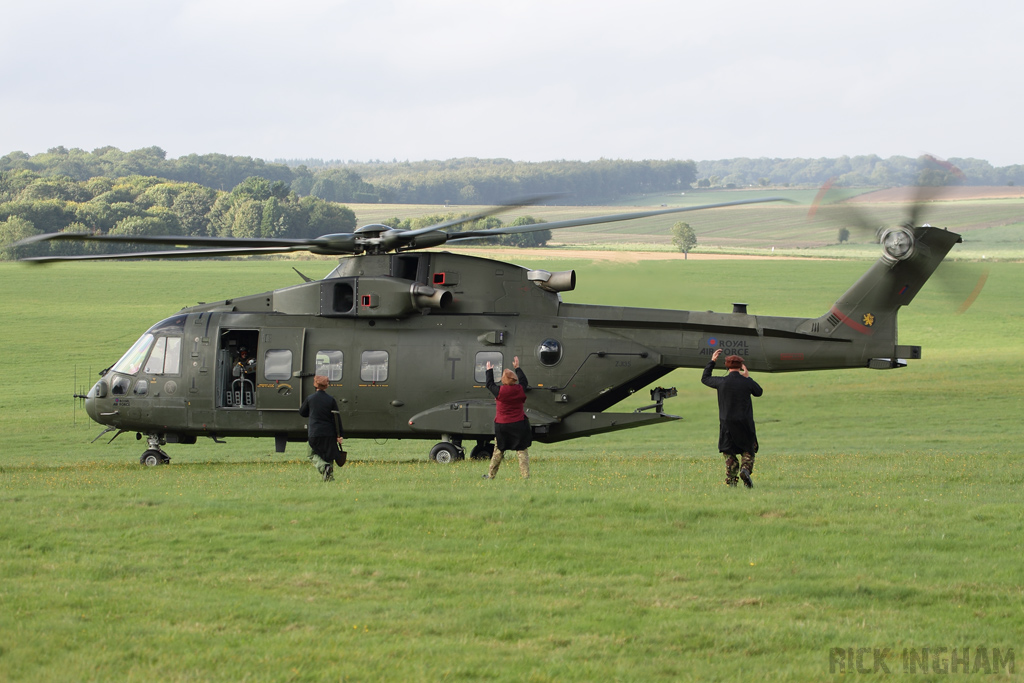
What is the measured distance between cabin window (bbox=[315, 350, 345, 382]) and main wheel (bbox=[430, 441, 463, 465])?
2430 mm

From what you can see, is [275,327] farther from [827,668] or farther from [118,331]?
[118,331]

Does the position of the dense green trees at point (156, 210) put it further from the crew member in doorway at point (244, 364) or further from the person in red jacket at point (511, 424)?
the person in red jacket at point (511, 424)

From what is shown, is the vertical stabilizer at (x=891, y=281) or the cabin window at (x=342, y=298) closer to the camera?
the vertical stabilizer at (x=891, y=281)

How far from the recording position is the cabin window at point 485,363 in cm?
1950

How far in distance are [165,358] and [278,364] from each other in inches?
100.0

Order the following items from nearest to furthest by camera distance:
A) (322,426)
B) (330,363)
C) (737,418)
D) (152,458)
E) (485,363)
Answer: (737,418) → (322,426) → (485,363) → (330,363) → (152,458)

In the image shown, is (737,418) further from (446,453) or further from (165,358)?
(165,358)

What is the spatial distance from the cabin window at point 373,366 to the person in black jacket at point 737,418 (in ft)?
26.6

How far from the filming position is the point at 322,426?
1468cm

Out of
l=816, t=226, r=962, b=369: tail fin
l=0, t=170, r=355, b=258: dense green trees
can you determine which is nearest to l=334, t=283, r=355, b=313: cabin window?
l=816, t=226, r=962, b=369: tail fin

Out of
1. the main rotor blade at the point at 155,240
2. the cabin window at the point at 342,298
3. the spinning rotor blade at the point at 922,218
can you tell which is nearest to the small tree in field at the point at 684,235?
the spinning rotor blade at the point at 922,218

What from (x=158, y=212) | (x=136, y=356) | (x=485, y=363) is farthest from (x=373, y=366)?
(x=158, y=212)

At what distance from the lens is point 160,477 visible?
17.2 meters

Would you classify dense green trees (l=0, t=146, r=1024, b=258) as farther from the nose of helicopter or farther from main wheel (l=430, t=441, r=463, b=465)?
the nose of helicopter
